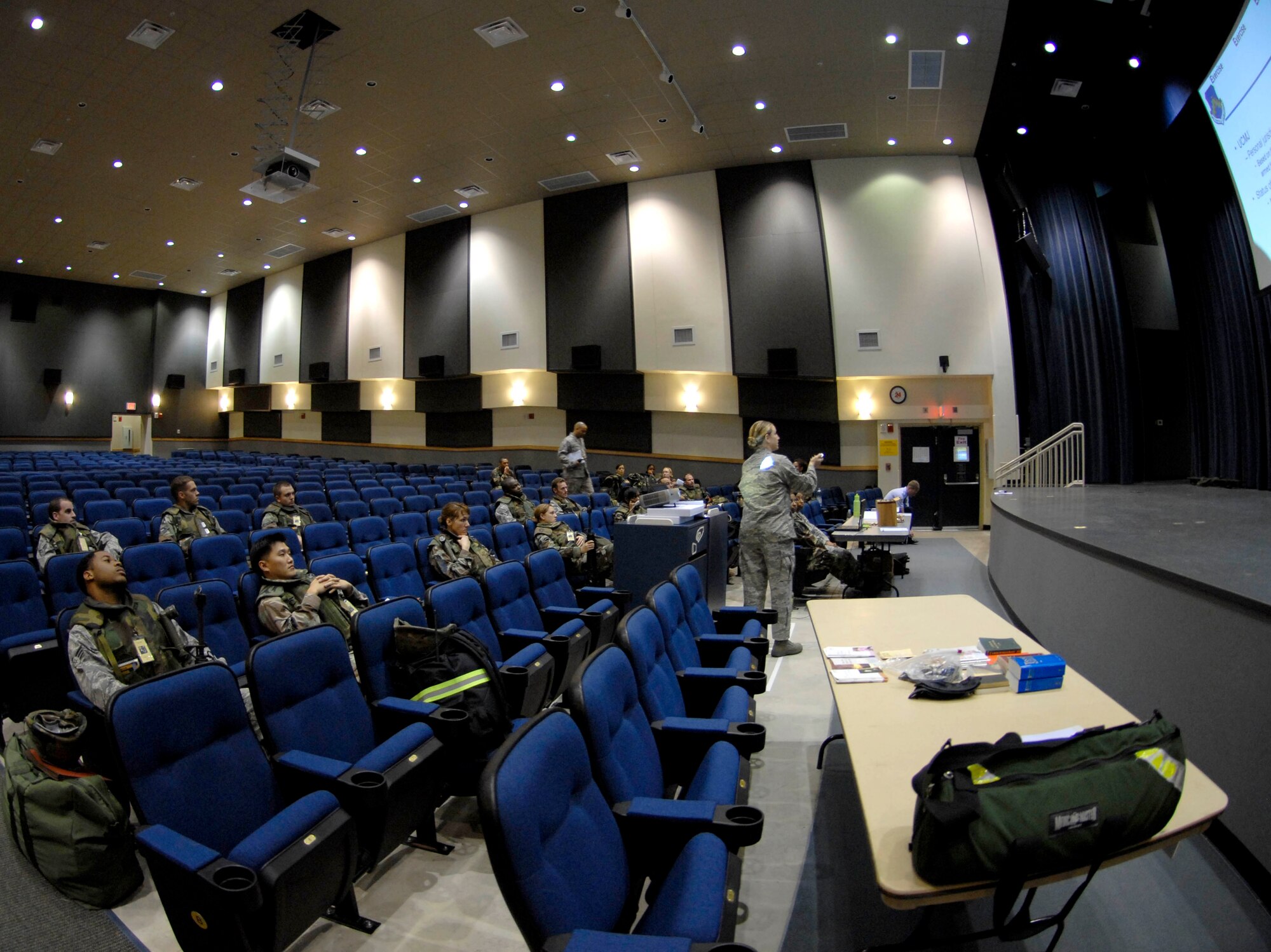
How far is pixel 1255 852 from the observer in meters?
1.96

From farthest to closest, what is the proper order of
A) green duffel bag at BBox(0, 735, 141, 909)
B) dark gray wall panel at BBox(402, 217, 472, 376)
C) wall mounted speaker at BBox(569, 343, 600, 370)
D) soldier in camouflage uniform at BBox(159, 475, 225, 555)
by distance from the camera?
dark gray wall panel at BBox(402, 217, 472, 376) < wall mounted speaker at BBox(569, 343, 600, 370) < soldier in camouflage uniform at BBox(159, 475, 225, 555) < green duffel bag at BBox(0, 735, 141, 909)

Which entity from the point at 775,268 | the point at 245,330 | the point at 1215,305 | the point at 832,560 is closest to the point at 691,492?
the point at 832,560

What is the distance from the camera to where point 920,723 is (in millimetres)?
1774

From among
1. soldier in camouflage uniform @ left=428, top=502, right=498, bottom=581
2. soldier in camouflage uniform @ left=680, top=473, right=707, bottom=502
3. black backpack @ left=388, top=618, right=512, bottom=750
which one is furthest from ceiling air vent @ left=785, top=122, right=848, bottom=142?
black backpack @ left=388, top=618, right=512, bottom=750

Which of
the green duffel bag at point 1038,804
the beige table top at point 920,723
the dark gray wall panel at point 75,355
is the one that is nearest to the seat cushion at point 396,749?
the beige table top at point 920,723

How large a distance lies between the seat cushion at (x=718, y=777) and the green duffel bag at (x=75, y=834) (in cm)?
169

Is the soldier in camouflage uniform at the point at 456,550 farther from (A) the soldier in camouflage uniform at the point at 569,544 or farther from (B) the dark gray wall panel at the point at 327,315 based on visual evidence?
(B) the dark gray wall panel at the point at 327,315

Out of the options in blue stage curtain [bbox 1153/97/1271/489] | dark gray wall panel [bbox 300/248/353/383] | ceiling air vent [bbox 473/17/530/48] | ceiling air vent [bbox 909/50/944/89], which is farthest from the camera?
dark gray wall panel [bbox 300/248/353/383]

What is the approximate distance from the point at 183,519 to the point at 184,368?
2059 centimetres

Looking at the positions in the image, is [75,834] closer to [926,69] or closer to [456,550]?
[456,550]

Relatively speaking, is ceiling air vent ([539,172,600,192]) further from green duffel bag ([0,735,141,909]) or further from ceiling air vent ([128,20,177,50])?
green duffel bag ([0,735,141,909])

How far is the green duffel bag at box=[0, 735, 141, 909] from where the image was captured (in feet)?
6.40

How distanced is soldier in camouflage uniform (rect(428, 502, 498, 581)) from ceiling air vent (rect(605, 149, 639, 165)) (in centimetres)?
930

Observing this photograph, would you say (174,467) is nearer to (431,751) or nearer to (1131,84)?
(431,751)
